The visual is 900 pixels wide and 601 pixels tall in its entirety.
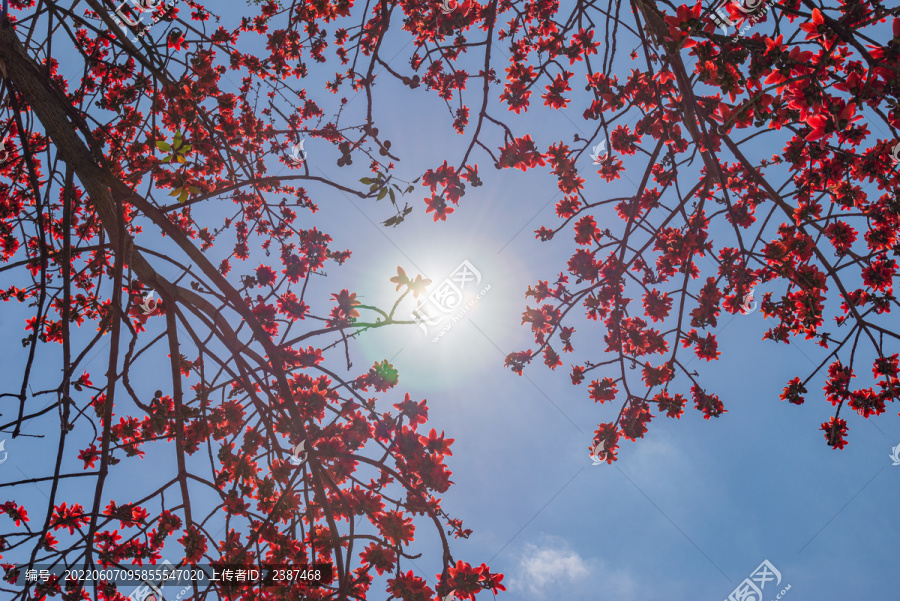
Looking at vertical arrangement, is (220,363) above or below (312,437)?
above

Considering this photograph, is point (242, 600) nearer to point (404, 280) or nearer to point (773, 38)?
point (404, 280)

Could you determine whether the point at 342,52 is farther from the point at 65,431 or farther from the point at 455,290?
the point at 65,431

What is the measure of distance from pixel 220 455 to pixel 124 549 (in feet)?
2.14

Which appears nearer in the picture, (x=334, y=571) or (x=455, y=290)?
(x=334, y=571)

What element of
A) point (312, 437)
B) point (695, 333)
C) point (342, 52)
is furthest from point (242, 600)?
point (342, 52)

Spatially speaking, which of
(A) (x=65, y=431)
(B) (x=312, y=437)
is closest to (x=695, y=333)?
(B) (x=312, y=437)

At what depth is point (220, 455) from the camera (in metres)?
2.13

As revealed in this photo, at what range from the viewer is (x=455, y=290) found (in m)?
4.57

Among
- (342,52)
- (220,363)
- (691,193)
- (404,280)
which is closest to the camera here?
(404,280)

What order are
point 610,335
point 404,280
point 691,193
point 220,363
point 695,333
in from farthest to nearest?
1. point 610,335
2. point 695,333
3. point 691,193
4. point 220,363
5. point 404,280

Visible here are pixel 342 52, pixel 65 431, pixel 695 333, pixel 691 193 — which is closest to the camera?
pixel 65 431

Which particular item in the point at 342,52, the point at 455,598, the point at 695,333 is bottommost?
the point at 455,598

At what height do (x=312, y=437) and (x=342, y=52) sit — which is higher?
(x=342, y=52)

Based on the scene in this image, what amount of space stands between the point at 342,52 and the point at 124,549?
3.99 m
